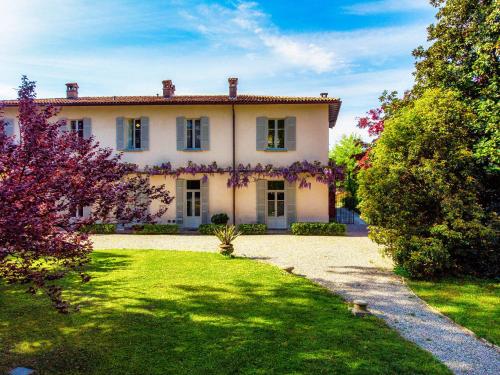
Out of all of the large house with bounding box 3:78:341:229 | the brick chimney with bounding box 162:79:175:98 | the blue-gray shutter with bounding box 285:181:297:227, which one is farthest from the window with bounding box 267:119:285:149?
the brick chimney with bounding box 162:79:175:98

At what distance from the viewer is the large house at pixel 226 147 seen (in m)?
17.0

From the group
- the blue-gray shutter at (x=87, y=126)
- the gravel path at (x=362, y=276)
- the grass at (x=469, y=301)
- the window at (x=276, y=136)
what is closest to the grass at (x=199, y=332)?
the gravel path at (x=362, y=276)

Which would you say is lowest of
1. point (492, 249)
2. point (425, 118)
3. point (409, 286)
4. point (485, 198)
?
point (409, 286)

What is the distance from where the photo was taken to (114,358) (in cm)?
442

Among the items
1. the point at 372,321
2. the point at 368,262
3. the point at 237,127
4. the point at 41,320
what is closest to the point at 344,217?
the point at 237,127

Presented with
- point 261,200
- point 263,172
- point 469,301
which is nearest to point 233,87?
point 263,172

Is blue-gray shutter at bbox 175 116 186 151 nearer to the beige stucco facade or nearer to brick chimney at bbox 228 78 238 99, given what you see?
the beige stucco facade

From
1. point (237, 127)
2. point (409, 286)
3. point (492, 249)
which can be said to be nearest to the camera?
point (409, 286)

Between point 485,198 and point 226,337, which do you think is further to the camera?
point 485,198

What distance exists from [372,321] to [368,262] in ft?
16.1

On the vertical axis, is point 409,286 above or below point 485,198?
below

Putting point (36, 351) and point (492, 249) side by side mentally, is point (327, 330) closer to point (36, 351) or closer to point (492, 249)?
point (36, 351)

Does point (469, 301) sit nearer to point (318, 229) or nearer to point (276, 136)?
point (318, 229)

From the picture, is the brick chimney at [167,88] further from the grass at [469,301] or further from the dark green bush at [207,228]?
the grass at [469,301]
